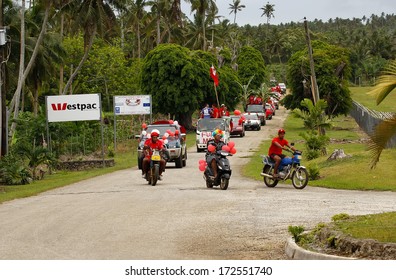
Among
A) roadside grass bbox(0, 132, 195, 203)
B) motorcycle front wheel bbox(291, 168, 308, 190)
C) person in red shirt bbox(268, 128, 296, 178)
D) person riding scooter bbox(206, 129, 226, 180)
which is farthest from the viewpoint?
roadside grass bbox(0, 132, 195, 203)

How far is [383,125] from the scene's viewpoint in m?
12.5

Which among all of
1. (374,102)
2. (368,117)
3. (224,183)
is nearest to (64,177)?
(224,183)

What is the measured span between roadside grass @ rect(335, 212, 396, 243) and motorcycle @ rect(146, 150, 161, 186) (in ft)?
40.9

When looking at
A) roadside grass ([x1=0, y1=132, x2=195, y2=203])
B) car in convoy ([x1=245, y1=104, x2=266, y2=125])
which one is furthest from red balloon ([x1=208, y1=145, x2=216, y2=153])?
car in convoy ([x1=245, y1=104, x2=266, y2=125])

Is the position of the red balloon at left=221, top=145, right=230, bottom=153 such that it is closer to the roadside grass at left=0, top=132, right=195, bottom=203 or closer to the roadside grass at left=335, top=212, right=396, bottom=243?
the roadside grass at left=0, top=132, right=195, bottom=203

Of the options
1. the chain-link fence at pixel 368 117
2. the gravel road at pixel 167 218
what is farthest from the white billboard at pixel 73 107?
the chain-link fence at pixel 368 117

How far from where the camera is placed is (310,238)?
12789 mm

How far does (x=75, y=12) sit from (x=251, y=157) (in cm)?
1782

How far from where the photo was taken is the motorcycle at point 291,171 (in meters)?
24.6

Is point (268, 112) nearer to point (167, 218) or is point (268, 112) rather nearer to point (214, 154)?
point (214, 154)

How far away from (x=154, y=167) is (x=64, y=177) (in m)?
8.73

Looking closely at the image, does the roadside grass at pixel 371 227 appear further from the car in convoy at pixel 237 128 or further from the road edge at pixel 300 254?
the car in convoy at pixel 237 128

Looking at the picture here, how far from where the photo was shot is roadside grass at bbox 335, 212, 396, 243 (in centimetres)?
1209

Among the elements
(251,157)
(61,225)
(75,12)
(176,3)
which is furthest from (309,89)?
(61,225)
